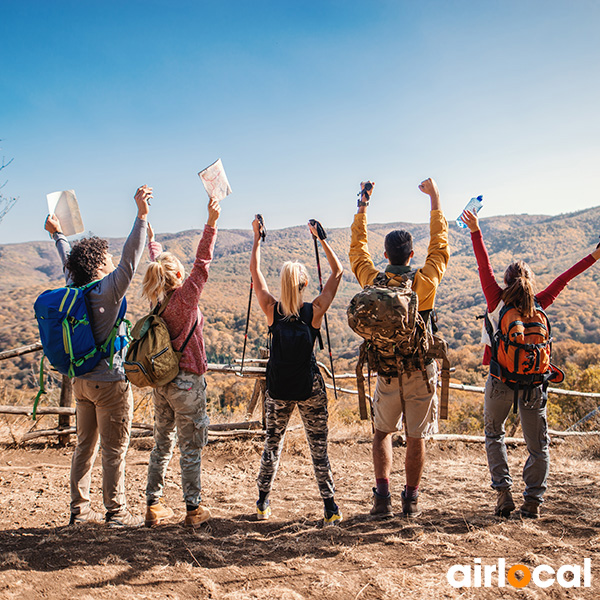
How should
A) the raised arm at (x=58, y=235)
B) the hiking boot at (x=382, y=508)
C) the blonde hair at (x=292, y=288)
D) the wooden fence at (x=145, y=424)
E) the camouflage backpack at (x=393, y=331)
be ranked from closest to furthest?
the camouflage backpack at (x=393, y=331)
the blonde hair at (x=292, y=288)
the hiking boot at (x=382, y=508)
the raised arm at (x=58, y=235)
the wooden fence at (x=145, y=424)

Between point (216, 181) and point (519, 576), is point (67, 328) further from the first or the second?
point (519, 576)

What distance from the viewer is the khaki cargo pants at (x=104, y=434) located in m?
2.85

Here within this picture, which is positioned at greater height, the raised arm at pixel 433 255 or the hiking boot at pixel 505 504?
the raised arm at pixel 433 255

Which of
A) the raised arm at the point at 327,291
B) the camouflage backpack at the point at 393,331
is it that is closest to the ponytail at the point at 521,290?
the camouflage backpack at the point at 393,331

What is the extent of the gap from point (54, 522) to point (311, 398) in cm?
210

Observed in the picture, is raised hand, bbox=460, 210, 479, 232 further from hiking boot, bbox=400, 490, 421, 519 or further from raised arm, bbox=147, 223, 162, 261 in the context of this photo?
raised arm, bbox=147, 223, 162, 261

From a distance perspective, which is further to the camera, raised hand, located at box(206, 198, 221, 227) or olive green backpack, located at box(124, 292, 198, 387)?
raised hand, located at box(206, 198, 221, 227)

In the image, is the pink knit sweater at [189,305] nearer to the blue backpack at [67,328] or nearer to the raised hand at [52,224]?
the blue backpack at [67,328]

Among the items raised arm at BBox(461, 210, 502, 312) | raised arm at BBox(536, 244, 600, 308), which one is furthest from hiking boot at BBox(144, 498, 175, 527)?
raised arm at BBox(536, 244, 600, 308)

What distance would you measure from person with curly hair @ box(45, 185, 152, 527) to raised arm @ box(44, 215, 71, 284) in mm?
352

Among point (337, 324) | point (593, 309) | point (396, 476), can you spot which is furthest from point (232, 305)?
point (396, 476)

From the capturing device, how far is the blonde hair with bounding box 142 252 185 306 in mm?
2840

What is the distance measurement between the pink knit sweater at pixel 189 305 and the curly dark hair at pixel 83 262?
550 mm

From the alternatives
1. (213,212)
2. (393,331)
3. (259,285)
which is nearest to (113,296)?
(213,212)
